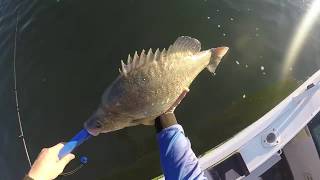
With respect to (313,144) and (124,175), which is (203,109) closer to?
(124,175)

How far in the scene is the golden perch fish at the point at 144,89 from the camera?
3.29m

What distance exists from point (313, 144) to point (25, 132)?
4162mm

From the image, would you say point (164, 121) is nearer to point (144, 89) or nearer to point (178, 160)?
point (144, 89)

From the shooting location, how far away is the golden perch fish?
3.29 m

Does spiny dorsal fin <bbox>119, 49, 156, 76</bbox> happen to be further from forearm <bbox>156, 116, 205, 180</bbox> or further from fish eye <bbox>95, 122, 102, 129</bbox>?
forearm <bbox>156, 116, 205, 180</bbox>

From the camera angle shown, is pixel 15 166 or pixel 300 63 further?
pixel 300 63

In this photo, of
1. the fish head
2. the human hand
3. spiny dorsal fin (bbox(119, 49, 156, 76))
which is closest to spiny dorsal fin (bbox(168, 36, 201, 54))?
spiny dorsal fin (bbox(119, 49, 156, 76))

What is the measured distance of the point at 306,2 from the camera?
25.0 feet

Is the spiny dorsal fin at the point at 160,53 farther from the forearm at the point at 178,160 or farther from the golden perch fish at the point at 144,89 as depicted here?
the forearm at the point at 178,160

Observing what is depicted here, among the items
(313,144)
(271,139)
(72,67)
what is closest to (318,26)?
(313,144)

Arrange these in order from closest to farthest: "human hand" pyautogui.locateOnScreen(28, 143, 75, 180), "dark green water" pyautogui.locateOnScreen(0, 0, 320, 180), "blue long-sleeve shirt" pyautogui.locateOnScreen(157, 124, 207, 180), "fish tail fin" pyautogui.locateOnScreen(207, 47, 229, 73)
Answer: "blue long-sleeve shirt" pyautogui.locateOnScreen(157, 124, 207, 180) → "human hand" pyautogui.locateOnScreen(28, 143, 75, 180) → "fish tail fin" pyautogui.locateOnScreen(207, 47, 229, 73) → "dark green water" pyautogui.locateOnScreen(0, 0, 320, 180)

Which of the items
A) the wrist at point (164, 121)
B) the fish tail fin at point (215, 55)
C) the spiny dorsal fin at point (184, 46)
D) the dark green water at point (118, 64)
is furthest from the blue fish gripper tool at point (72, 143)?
the dark green water at point (118, 64)

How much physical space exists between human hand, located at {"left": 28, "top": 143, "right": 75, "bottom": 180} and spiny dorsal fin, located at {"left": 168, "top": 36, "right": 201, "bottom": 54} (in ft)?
3.88

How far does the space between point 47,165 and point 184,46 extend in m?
1.45
